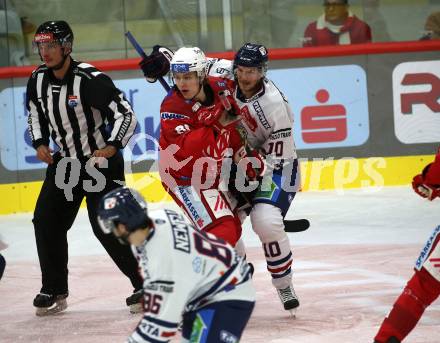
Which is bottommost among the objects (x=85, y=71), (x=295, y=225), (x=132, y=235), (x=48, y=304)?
(x=48, y=304)

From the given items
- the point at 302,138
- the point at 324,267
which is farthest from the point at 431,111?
the point at 324,267

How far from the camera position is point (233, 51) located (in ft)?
30.8

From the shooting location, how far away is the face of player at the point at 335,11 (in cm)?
948

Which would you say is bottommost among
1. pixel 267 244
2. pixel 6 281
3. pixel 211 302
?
pixel 6 281

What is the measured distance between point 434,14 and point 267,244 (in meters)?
4.72

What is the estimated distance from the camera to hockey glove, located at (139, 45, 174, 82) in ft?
18.7

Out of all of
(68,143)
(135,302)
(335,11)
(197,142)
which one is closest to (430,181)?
(197,142)

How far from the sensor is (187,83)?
5121 millimetres

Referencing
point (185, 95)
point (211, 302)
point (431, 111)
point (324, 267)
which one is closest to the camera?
point (211, 302)

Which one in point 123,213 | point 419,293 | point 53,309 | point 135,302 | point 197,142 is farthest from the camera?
point 53,309

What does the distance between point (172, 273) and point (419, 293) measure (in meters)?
1.29

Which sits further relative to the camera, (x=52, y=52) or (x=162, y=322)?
(x=52, y=52)

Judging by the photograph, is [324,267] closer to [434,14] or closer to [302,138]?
[302,138]

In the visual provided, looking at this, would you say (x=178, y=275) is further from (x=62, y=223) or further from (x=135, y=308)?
(x=62, y=223)
